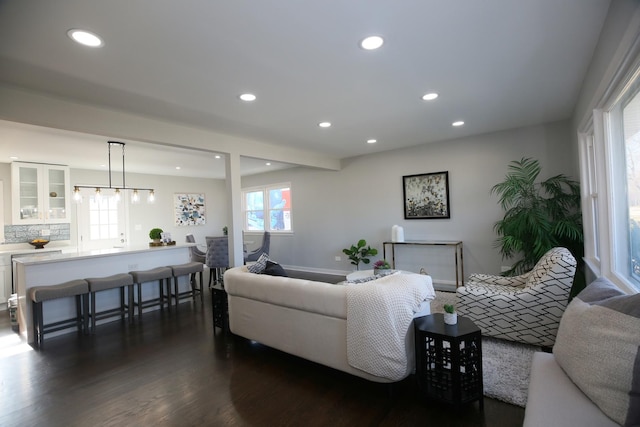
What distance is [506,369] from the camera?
2510 millimetres

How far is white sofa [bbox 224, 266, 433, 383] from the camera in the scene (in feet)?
7.73

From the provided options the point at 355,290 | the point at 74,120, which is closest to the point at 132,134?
the point at 74,120

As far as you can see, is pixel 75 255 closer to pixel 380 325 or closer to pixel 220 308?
pixel 220 308

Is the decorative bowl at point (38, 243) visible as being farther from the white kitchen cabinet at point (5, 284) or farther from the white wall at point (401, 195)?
the white wall at point (401, 195)

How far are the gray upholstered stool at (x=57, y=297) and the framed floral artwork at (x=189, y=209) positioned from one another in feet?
15.3

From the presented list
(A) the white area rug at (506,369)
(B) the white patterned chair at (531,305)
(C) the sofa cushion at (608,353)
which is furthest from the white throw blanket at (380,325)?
(B) the white patterned chair at (531,305)

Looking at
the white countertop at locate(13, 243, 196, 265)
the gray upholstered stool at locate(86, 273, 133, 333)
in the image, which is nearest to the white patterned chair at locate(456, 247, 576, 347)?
the gray upholstered stool at locate(86, 273, 133, 333)

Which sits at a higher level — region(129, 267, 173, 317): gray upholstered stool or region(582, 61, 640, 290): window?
region(582, 61, 640, 290): window

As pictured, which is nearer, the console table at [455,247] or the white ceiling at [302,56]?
the white ceiling at [302,56]

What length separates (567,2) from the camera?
5.98ft

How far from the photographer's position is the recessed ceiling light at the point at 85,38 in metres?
1.90

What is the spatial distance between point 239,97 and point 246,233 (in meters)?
6.19

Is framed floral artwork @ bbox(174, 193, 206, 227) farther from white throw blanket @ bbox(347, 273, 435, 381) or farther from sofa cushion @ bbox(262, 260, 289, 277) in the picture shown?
white throw blanket @ bbox(347, 273, 435, 381)

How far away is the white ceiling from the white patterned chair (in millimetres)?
1765
